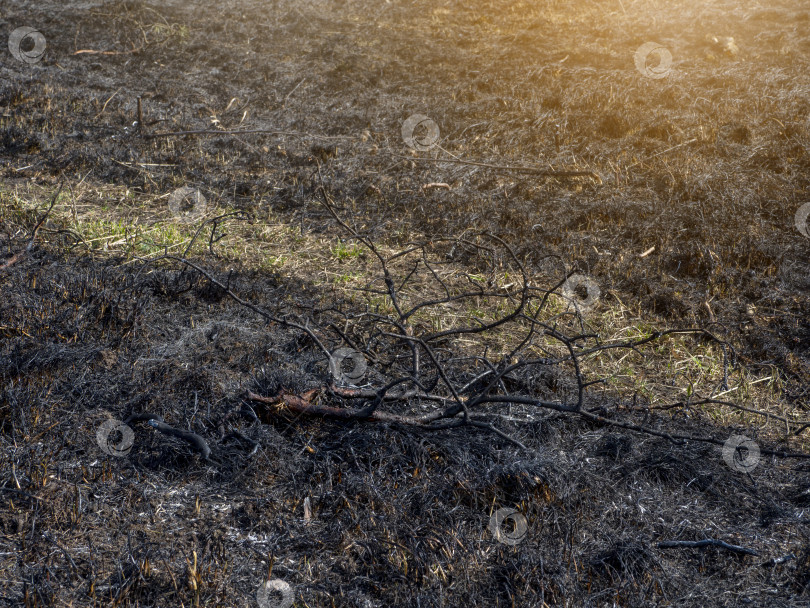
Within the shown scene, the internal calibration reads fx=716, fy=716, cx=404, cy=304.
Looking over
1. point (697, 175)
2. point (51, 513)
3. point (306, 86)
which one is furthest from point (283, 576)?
point (306, 86)

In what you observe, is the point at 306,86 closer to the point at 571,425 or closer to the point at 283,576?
the point at 571,425

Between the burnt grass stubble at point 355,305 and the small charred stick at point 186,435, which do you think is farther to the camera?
the small charred stick at point 186,435

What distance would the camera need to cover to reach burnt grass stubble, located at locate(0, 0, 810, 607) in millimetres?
2834

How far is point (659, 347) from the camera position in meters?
4.71

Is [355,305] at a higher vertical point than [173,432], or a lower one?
lower

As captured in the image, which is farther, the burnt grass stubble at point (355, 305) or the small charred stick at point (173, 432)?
the small charred stick at point (173, 432)

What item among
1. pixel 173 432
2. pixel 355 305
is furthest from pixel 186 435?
pixel 355 305

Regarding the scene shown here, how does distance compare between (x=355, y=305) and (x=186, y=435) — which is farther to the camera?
(x=355, y=305)

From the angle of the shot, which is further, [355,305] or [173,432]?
[355,305]

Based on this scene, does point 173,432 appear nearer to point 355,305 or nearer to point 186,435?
point 186,435

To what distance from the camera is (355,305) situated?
5027 millimetres

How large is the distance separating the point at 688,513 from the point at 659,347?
5.63 feet

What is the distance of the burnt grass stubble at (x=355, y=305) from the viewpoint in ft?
9.30

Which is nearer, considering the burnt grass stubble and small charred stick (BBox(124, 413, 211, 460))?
the burnt grass stubble
